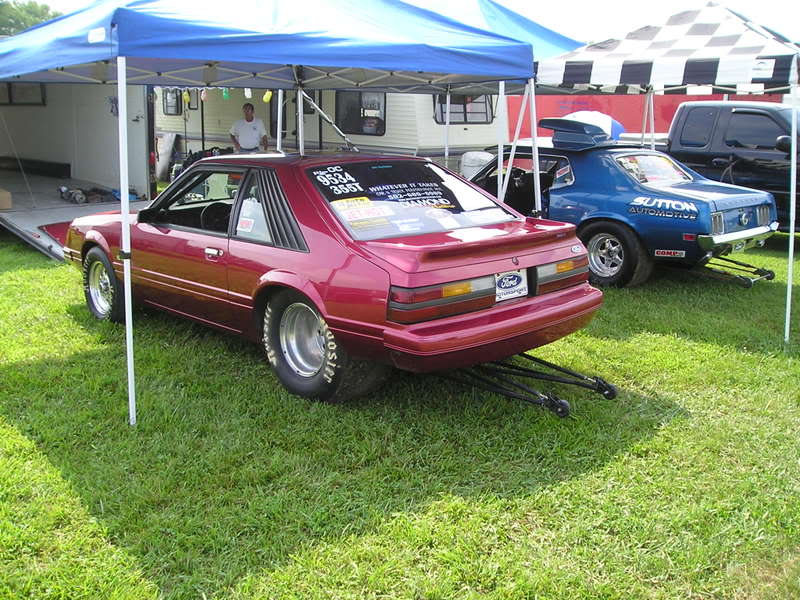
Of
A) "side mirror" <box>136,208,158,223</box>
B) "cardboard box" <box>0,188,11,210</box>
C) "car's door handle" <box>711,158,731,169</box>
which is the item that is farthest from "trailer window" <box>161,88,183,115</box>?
"side mirror" <box>136,208,158,223</box>

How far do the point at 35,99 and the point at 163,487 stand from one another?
41.3 ft

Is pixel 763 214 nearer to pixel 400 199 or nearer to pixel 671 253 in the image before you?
pixel 671 253

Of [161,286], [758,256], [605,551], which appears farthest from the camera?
[758,256]

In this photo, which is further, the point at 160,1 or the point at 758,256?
the point at 758,256

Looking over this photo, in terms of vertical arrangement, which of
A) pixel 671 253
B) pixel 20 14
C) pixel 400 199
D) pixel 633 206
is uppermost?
pixel 20 14

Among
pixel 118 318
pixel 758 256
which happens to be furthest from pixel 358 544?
pixel 758 256

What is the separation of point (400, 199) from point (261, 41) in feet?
3.86

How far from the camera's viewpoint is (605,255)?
24.4 feet

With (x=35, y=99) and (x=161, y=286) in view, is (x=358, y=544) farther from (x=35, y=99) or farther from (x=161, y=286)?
(x=35, y=99)

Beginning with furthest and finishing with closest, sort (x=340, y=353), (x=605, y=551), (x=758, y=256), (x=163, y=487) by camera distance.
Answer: (x=758, y=256)
(x=340, y=353)
(x=163, y=487)
(x=605, y=551)

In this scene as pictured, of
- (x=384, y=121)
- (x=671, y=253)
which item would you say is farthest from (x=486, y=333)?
(x=384, y=121)

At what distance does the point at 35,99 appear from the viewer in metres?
13.7

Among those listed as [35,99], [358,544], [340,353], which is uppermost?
[35,99]

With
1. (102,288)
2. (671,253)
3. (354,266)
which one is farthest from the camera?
(671,253)
